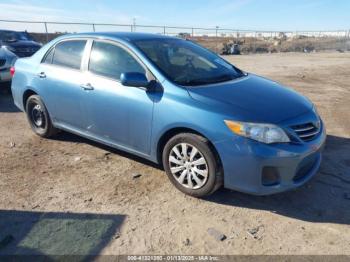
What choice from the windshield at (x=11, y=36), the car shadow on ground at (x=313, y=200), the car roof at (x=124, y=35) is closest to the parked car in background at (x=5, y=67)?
the car roof at (x=124, y=35)

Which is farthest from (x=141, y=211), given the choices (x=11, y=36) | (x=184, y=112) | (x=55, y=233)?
(x=11, y=36)

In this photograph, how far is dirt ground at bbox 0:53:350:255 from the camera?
3059 mm

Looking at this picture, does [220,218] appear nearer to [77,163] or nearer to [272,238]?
[272,238]

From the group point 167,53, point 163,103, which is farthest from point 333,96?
point 163,103

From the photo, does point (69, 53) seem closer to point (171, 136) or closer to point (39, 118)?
point (39, 118)

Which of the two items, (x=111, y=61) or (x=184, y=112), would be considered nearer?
(x=184, y=112)

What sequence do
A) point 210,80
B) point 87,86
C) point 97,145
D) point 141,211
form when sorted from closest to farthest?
1. point 141,211
2. point 210,80
3. point 87,86
4. point 97,145

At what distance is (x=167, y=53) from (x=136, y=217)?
2.10m

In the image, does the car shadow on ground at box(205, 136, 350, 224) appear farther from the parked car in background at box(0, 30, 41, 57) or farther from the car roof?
the parked car in background at box(0, 30, 41, 57)

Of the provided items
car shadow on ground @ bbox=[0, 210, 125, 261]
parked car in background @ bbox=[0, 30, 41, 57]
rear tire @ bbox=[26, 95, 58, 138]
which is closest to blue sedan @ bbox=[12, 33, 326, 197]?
rear tire @ bbox=[26, 95, 58, 138]

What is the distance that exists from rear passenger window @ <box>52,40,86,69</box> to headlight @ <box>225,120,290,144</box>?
8.17 feet

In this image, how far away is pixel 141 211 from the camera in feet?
11.8

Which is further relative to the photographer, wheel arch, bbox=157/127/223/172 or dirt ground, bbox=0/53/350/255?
wheel arch, bbox=157/127/223/172

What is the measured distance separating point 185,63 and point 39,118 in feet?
8.73
